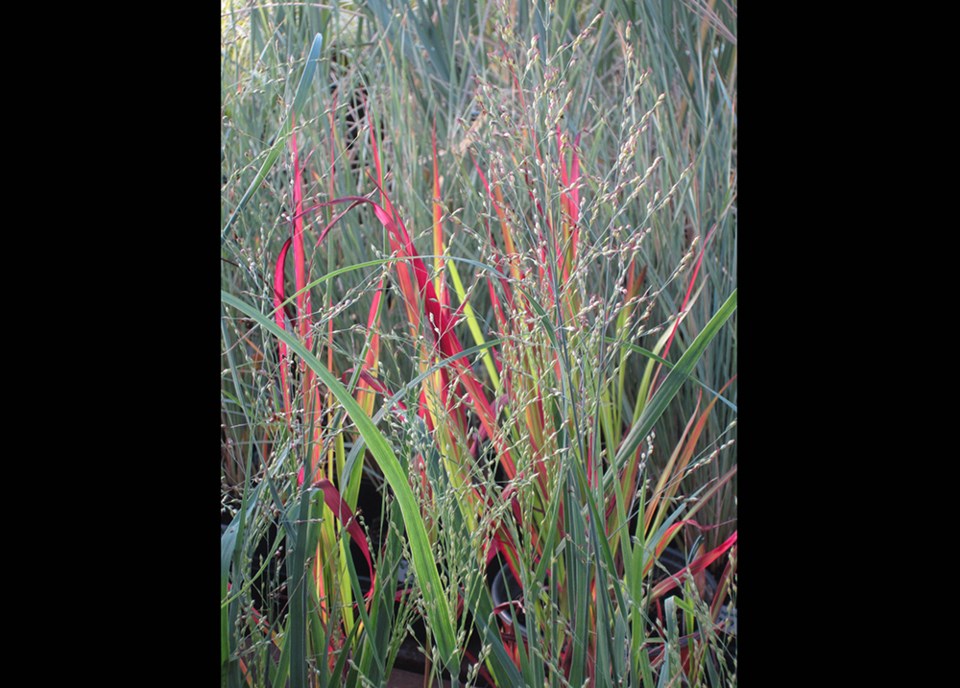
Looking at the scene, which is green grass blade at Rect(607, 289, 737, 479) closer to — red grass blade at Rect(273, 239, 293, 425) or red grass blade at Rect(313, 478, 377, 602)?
red grass blade at Rect(313, 478, 377, 602)

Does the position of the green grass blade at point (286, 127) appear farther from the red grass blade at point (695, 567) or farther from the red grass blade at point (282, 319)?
the red grass blade at point (695, 567)

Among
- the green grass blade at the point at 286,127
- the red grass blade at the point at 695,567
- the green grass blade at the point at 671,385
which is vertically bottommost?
the red grass blade at the point at 695,567

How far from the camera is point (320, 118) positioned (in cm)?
168

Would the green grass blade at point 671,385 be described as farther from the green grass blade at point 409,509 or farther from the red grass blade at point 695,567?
the green grass blade at point 409,509

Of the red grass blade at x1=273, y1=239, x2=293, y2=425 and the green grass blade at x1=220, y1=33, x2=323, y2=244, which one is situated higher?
the green grass blade at x1=220, y1=33, x2=323, y2=244

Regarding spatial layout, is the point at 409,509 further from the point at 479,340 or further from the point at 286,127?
the point at 286,127

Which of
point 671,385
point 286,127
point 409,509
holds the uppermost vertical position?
point 286,127

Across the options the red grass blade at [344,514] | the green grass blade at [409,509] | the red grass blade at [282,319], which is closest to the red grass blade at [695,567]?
the green grass blade at [409,509]

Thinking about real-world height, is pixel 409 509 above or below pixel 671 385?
below

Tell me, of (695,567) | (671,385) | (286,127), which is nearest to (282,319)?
(286,127)

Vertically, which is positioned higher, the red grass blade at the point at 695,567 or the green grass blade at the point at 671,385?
the green grass blade at the point at 671,385

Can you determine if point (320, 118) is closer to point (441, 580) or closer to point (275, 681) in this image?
point (441, 580)

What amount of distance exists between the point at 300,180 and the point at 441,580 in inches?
26.6

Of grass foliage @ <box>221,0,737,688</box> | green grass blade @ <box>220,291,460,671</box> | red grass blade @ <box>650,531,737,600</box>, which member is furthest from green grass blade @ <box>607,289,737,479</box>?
green grass blade @ <box>220,291,460,671</box>
